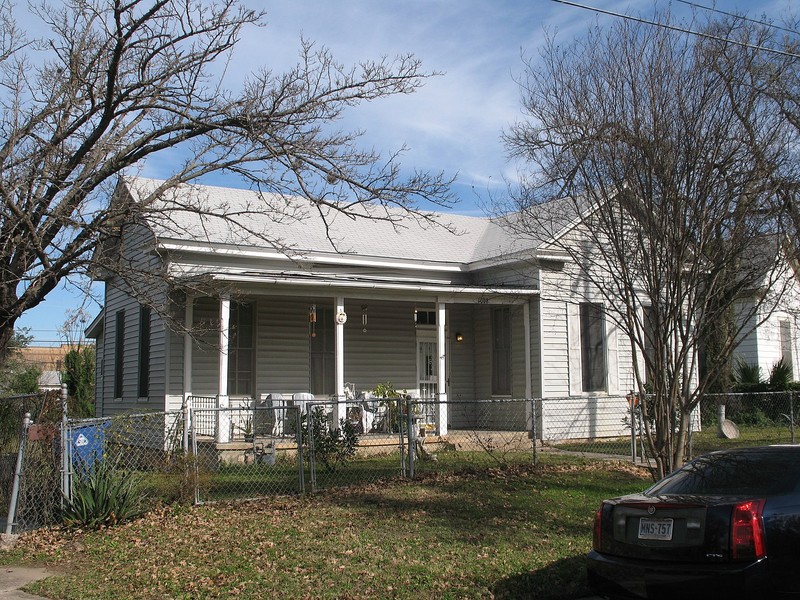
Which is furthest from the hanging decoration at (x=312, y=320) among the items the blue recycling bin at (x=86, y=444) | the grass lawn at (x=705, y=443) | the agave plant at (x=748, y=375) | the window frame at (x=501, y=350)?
the agave plant at (x=748, y=375)

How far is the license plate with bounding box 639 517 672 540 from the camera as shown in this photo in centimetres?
539

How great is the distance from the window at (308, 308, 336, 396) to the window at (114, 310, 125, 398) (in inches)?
197

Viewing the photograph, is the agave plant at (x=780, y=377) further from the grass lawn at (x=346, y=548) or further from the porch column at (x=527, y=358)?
the grass lawn at (x=346, y=548)

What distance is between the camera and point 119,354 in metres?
19.1

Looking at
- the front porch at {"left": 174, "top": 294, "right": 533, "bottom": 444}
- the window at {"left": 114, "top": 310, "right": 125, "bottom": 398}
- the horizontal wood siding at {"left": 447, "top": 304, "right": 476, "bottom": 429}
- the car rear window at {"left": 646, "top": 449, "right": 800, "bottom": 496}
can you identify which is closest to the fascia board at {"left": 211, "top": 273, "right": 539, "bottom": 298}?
the front porch at {"left": 174, "top": 294, "right": 533, "bottom": 444}

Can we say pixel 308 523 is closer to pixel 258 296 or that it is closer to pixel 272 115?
pixel 272 115

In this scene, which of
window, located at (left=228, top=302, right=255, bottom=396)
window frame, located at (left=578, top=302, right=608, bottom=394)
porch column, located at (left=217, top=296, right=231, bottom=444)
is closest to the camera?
porch column, located at (left=217, top=296, right=231, bottom=444)

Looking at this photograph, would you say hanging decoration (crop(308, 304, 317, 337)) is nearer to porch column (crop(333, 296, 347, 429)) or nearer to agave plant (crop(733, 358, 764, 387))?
porch column (crop(333, 296, 347, 429))

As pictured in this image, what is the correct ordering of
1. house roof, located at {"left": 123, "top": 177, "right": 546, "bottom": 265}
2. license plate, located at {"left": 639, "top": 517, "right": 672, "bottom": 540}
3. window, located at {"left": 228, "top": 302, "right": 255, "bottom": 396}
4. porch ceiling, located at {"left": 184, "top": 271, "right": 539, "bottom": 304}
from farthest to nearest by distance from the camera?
house roof, located at {"left": 123, "top": 177, "right": 546, "bottom": 265}, window, located at {"left": 228, "top": 302, "right": 255, "bottom": 396}, porch ceiling, located at {"left": 184, "top": 271, "right": 539, "bottom": 304}, license plate, located at {"left": 639, "top": 517, "right": 672, "bottom": 540}

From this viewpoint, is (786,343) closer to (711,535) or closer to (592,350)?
(592,350)

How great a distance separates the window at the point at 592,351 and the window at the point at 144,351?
32.4 feet

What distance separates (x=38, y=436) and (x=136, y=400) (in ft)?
28.4

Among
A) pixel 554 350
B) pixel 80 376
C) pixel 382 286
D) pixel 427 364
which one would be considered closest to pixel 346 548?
pixel 382 286

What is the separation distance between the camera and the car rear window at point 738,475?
5465mm
